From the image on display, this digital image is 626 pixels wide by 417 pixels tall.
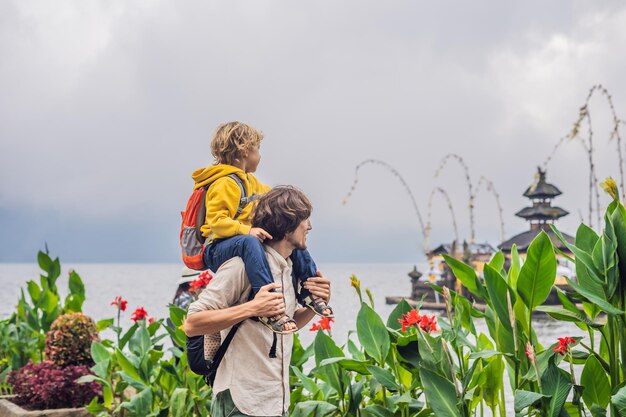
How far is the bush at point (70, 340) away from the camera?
562cm

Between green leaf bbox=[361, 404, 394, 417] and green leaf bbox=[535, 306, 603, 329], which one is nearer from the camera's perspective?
green leaf bbox=[535, 306, 603, 329]

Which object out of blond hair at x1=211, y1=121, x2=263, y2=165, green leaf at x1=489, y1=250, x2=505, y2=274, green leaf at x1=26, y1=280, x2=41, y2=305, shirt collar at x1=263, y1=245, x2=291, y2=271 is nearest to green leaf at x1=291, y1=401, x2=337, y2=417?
green leaf at x1=489, y1=250, x2=505, y2=274

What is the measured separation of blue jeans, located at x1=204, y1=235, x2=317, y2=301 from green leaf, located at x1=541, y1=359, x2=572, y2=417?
92 cm

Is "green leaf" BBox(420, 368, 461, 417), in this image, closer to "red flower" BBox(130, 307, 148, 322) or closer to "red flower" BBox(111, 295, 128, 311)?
"red flower" BBox(130, 307, 148, 322)

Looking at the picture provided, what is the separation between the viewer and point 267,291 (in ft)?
7.57

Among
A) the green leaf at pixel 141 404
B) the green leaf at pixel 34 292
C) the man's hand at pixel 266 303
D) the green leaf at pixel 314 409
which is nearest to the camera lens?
the man's hand at pixel 266 303

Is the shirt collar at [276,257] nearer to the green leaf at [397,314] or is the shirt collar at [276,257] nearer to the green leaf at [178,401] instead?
the green leaf at [397,314]

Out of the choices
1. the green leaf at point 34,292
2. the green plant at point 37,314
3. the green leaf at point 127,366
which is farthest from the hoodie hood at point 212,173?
the green leaf at point 34,292

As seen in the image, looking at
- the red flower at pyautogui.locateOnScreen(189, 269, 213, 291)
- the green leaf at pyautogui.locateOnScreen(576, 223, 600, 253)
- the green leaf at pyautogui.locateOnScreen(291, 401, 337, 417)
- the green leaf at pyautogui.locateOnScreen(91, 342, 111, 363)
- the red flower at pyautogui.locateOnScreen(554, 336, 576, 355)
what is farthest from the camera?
the green leaf at pyautogui.locateOnScreen(91, 342, 111, 363)

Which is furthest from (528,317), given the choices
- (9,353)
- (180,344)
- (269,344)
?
(9,353)

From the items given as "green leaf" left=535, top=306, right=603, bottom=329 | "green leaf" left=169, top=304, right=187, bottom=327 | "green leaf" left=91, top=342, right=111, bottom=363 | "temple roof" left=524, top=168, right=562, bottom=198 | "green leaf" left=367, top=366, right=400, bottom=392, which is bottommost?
"green leaf" left=367, top=366, right=400, bottom=392

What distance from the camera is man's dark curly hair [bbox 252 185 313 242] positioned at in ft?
7.77

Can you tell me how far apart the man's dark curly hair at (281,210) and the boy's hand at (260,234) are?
19mm

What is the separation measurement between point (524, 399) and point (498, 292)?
0.40 m
